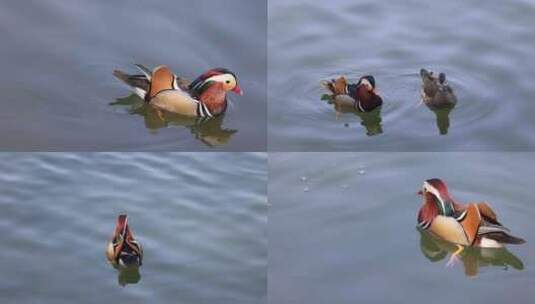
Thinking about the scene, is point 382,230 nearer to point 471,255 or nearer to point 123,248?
point 471,255

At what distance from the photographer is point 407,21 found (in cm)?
360

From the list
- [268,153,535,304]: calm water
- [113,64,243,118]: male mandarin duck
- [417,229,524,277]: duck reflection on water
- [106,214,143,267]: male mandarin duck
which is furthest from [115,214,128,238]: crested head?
[417,229,524,277]: duck reflection on water

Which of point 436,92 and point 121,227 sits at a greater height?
point 436,92

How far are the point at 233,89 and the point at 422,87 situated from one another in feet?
2.16

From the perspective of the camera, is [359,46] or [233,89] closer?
[233,89]

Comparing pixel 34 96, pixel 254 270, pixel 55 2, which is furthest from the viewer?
pixel 55 2

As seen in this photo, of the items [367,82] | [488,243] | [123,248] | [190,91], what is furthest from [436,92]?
[123,248]

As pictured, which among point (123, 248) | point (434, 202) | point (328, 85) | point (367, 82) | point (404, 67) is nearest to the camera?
point (123, 248)

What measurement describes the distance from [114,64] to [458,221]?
52.3 inches

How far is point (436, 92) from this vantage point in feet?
9.93

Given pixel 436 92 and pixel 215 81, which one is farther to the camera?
pixel 436 92

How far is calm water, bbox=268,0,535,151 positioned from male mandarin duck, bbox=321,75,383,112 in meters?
0.04

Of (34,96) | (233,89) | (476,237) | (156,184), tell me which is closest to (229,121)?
(233,89)

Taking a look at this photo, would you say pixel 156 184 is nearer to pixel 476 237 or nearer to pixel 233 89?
pixel 233 89
